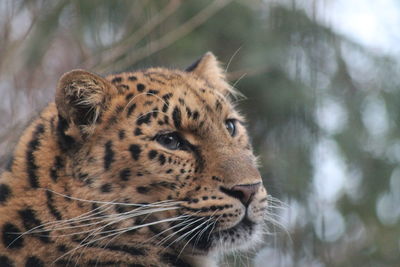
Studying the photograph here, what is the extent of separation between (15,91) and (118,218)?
14.0 feet

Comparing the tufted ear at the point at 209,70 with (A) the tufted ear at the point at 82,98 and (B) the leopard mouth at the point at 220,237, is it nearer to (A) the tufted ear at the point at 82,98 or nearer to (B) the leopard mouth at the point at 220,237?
(A) the tufted ear at the point at 82,98

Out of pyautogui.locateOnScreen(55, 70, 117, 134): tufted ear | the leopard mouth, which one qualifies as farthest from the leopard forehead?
the leopard mouth

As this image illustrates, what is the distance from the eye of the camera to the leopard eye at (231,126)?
5.32 m

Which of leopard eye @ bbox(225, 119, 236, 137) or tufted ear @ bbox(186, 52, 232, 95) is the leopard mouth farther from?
tufted ear @ bbox(186, 52, 232, 95)

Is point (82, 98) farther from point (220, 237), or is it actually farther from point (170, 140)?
point (220, 237)

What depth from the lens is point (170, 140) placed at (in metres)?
4.82

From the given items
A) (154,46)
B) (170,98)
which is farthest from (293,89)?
(170,98)

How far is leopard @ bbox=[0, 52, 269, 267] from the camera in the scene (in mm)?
4438

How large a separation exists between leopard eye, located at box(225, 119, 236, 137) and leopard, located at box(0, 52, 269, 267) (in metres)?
0.35

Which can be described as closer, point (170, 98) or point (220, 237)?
point (220, 237)

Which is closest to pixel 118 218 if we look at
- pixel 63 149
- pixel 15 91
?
pixel 63 149

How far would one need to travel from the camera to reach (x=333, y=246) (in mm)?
9500

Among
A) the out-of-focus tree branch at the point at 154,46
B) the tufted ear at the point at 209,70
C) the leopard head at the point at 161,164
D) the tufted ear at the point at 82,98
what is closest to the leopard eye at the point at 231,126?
the leopard head at the point at 161,164

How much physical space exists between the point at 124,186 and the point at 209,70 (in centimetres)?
186
